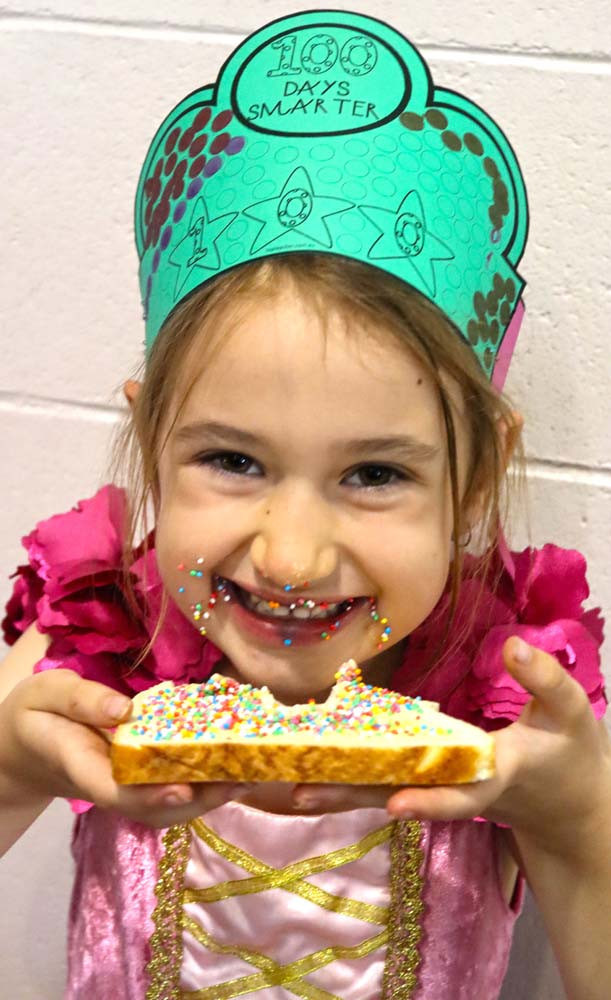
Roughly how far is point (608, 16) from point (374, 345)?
450 millimetres

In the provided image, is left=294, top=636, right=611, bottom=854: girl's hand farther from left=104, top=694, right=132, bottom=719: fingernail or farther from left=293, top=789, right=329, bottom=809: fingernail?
left=104, top=694, right=132, bottom=719: fingernail

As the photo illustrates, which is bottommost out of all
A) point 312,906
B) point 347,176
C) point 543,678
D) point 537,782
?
point 312,906

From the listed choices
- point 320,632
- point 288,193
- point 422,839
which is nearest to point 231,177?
point 288,193

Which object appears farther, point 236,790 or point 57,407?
point 57,407

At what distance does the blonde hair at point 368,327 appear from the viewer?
0.79 meters

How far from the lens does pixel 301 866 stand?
94cm

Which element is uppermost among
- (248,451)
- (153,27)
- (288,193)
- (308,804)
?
(153,27)

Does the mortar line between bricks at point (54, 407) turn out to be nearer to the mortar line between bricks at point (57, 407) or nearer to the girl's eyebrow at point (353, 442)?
the mortar line between bricks at point (57, 407)

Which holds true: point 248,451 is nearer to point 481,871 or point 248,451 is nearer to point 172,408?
point 172,408

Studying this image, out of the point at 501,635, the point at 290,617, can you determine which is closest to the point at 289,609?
the point at 290,617

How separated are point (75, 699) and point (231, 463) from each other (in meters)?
0.20

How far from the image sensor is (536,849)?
0.90 meters

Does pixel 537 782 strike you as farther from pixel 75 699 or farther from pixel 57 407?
pixel 57 407

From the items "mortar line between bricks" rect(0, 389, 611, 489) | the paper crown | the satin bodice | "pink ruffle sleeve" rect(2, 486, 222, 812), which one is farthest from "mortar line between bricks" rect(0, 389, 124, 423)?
the satin bodice
